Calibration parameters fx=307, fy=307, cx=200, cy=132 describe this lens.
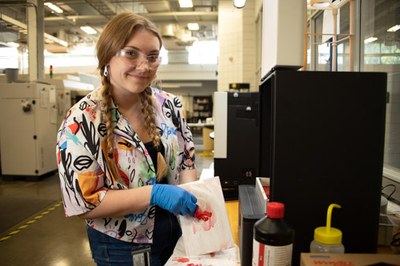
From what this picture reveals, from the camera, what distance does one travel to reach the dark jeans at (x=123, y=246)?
1.00m

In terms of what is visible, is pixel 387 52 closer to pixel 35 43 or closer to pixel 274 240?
pixel 274 240

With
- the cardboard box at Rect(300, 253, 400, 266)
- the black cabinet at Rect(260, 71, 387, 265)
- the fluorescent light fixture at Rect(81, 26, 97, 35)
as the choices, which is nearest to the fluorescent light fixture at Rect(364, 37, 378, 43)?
the black cabinet at Rect(260, 71, 387, 265)

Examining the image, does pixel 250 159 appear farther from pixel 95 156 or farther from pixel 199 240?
pixel 95 156

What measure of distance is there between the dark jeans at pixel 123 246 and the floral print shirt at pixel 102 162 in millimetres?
32

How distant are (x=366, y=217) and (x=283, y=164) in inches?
9.9

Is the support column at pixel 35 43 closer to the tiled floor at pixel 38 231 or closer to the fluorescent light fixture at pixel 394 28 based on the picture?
the tiled floor at pixel 38 231

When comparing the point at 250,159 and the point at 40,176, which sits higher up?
the point at 250,159

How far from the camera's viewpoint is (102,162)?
91cm

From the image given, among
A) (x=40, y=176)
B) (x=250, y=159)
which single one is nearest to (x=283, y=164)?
(x=250, y=159)

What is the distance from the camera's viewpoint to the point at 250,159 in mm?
1736

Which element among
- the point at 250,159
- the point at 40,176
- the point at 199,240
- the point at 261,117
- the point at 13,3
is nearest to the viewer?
the point at 199,240

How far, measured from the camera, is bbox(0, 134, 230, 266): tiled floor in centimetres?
258

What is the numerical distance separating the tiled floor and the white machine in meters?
0.50

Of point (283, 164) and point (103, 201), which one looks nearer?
point (283, 164)
